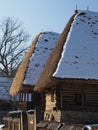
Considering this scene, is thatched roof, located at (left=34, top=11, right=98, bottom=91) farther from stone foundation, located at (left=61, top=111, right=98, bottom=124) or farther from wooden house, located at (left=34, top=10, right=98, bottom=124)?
stone foundation, located at (left=61, top=111, right=98, bottom=124)

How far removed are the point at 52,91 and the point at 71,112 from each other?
2.68 metres

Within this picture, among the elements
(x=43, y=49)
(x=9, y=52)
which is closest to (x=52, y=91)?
(x=43, y=49)

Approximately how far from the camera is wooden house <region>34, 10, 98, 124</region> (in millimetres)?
22203

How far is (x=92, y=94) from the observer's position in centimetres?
2320

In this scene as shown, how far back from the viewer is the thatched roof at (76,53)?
22312 millimetres

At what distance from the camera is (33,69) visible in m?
32.3

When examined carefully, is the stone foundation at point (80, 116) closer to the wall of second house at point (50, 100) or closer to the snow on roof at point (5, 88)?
the wall of second house at point (50, 100)

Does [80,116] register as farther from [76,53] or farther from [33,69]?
[33,69]

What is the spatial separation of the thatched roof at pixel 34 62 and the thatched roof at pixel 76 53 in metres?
5.41

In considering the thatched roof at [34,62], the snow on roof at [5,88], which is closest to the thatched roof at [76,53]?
the thatched roof at [34,62]

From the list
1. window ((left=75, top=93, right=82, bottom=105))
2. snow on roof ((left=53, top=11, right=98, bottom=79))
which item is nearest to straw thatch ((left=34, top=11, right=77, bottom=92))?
snow on roof ((left=53, top=11, right=98, bottom=79))

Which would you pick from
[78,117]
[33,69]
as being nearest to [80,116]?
[78,117]

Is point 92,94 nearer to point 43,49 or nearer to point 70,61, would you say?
point 70,61

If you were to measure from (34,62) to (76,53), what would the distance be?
9612 mm
